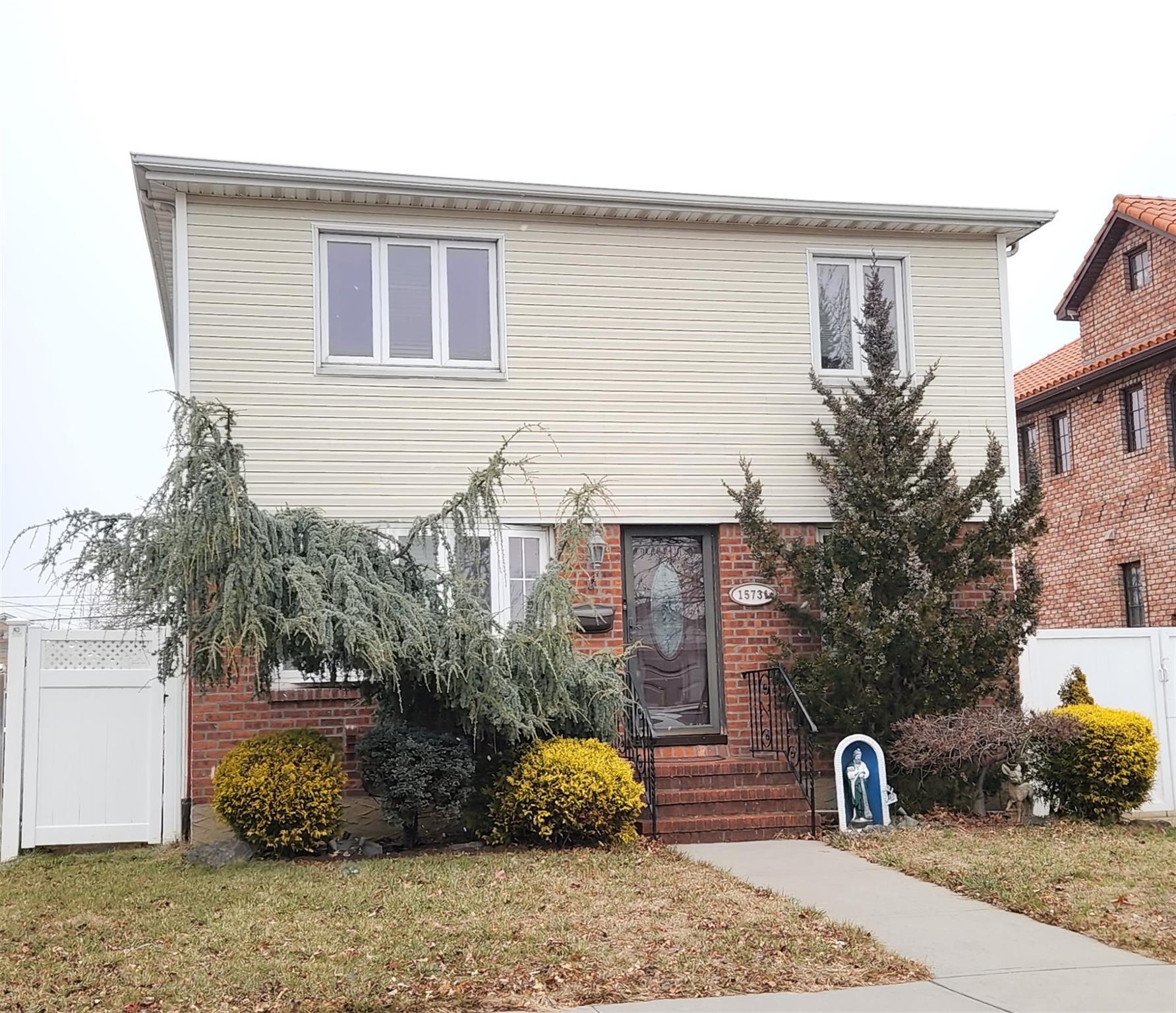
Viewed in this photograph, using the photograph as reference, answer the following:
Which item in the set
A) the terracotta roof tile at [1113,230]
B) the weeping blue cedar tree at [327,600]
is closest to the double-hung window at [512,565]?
the weeping blue cedar tree at [327,600]

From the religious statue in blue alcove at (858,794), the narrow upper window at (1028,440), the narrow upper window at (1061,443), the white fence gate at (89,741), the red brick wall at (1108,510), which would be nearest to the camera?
the white fence gate at (89,741)

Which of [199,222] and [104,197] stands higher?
[104,197]

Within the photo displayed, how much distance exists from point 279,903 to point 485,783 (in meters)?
2.63

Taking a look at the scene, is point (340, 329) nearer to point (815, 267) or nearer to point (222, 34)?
point (815, 267)

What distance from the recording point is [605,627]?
39.1 feet

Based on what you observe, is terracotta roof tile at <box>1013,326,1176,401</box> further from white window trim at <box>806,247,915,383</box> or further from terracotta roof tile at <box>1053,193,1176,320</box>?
white window trim at <box>806,247,915,383</box>

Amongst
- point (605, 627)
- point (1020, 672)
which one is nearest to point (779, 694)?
point (605, 627)

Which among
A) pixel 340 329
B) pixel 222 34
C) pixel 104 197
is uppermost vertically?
pixel 222 34

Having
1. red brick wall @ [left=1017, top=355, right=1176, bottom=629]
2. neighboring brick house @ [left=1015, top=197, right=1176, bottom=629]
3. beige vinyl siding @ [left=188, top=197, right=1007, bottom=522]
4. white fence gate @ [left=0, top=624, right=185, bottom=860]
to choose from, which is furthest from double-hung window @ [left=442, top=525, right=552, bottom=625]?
red brick wall @ [left=1017, top=355, right=1176, bottom=629]

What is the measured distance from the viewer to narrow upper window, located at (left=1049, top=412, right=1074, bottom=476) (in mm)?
20844

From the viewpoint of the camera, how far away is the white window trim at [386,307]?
11.7 meters

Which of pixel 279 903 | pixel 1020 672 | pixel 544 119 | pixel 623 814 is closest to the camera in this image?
pixel 279 903

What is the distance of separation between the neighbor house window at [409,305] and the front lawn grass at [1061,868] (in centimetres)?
570

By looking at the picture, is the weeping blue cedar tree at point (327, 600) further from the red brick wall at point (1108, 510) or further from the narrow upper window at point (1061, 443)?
the narrow upper window at point (1061, 443)
